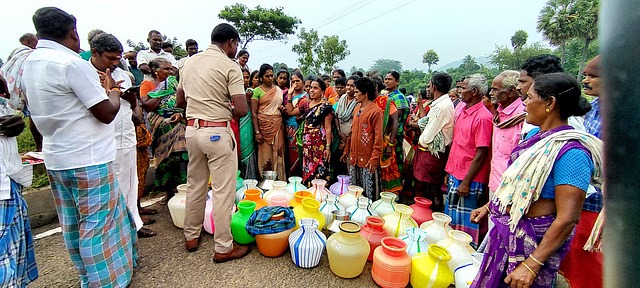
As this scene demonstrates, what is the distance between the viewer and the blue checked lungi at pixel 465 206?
9.66ft

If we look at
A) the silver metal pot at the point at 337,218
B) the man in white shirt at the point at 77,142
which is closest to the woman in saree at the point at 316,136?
the silver metal pot at the point at 337,218

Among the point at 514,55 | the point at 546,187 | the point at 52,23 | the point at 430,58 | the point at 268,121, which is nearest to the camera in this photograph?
the point at 546,187

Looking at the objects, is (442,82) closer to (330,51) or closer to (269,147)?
(269,147)

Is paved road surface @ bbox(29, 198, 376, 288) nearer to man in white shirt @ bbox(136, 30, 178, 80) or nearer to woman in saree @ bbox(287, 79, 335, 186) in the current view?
woman in saree @ bbox(287, 79, 335, 186)

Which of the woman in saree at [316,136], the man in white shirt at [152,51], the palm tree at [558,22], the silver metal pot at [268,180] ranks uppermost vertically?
the palm tree at [558,22]

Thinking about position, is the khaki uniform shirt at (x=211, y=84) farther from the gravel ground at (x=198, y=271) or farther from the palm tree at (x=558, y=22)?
the palm tree at (x=558, y=22)

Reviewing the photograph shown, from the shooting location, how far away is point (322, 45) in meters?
24.8

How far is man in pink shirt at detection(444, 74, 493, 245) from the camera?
2789 mm

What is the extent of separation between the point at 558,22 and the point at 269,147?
33.9 m

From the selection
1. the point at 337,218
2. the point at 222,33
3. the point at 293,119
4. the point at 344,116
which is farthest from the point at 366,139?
the point at 222,33

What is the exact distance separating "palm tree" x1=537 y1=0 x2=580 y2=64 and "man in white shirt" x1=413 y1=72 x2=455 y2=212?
105 ft

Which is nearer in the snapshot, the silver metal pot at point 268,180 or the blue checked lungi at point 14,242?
the blue checked lungi at point 14,242

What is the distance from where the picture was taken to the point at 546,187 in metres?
1.46

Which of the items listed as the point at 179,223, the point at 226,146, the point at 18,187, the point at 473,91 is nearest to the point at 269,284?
the point at 226,146
